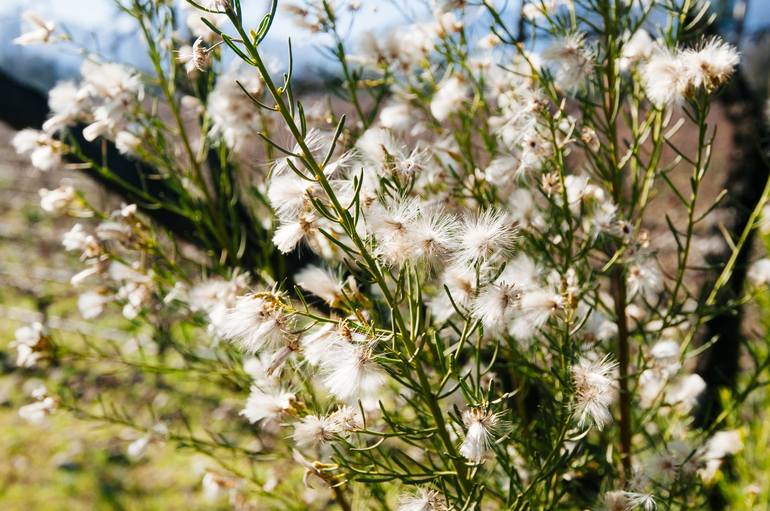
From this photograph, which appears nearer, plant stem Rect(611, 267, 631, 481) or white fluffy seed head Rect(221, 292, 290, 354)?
white fluffy seed head Rect(221, 292, 290, 354)

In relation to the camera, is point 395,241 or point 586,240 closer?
point 395,241

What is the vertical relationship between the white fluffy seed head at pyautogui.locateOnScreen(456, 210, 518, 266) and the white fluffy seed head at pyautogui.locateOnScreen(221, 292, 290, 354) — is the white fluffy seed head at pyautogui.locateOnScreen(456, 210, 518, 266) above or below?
above

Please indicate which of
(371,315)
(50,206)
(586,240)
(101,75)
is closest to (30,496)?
(50,206)

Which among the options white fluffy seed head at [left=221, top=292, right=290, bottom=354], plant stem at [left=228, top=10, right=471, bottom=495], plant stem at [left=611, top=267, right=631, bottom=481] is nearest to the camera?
plant stem at [left=228, top=10, right=471, bottom=495]

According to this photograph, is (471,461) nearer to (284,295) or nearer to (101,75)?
(284,295)

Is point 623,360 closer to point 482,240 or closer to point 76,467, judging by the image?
point 482,240

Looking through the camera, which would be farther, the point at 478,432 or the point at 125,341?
the point at 125,341

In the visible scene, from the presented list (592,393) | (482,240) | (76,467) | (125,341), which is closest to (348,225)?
(482,240)

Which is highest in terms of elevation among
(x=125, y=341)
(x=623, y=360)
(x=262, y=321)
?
(x=623, y=360)

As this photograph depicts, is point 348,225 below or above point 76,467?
above

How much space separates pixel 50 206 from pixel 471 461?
1.06m

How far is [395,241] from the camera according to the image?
766 mm

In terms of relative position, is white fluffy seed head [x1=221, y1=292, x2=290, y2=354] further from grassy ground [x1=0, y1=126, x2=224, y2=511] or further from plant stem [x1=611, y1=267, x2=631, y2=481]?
grassy ground [x1=0, y1=126, x2=224, y2=511]

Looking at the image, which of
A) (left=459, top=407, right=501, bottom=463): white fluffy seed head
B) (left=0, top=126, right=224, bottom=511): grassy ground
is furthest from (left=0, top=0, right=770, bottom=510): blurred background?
(left=459, top=407, right=501, bottom=463): white fluffy seed head
